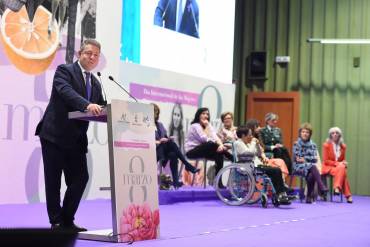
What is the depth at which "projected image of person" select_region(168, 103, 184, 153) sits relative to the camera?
7.50 meters

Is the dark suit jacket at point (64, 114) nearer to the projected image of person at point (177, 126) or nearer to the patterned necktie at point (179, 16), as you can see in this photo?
the projected image of person at point (177, 126)

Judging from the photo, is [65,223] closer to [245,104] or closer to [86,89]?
[86,89]

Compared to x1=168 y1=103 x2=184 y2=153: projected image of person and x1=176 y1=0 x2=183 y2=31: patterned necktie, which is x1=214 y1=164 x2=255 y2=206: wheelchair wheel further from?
x1=176 y1=0 x2=183 y2=31: patterned necktie

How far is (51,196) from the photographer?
3.05m

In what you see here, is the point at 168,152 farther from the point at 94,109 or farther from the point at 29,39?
the point at 94,109

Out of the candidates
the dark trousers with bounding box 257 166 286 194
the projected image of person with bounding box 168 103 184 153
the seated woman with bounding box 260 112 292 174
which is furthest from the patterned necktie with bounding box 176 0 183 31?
the dark trousers with bounding box 257 166 286 194

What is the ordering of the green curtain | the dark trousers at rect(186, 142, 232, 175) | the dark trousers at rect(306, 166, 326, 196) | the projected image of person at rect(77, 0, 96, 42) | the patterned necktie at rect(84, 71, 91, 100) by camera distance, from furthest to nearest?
the green curtain, the dark trousers at rect(306, 166, 326, 196), the dark trousers at rect(186, 142, 232, 175), the projected image of person at rect(77, 0, 96, 42), the patterned necktie at rect(84, 71, 91, 100)

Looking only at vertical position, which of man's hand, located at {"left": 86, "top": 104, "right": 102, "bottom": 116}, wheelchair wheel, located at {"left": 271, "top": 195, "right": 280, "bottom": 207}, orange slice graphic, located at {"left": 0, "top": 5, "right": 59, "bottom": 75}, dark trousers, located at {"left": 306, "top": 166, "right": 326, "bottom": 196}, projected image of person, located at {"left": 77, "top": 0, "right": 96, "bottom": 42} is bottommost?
wheelchair wheel, located at {"left": 271, "top": 195, "right": 280, "bottom": 207}

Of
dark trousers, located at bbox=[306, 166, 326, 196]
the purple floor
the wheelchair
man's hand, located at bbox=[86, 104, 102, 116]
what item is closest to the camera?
man's hand, located at bbox=[86, 104, 102, 116]

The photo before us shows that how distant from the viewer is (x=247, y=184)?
6.14 meters

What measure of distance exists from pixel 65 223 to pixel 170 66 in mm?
4564

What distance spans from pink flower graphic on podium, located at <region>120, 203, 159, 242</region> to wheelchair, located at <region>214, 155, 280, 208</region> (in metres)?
2.91

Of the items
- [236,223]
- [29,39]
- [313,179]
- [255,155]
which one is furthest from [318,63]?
[236,223]

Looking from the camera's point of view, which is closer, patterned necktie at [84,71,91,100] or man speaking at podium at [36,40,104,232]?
man speaking at podium at [36,40,104,232]
